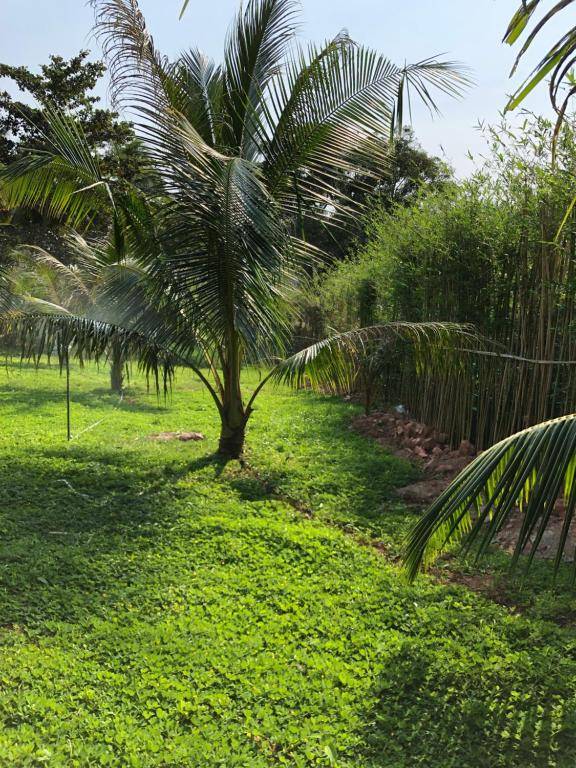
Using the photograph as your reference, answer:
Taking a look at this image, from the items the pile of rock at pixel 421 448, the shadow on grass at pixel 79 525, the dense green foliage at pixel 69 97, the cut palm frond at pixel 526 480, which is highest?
the dense green foliage at pixel 69 97

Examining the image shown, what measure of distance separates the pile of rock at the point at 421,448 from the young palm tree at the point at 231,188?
4.07ft

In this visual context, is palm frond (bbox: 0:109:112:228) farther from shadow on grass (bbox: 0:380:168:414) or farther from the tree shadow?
the tree shadow

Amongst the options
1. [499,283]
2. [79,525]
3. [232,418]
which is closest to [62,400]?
[232,418]

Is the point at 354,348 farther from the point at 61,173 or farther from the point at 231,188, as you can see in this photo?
the point at 61,173

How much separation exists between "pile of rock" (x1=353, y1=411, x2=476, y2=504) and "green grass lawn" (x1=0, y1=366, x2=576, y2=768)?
37 centimetres

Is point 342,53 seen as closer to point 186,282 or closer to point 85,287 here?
point 186,282

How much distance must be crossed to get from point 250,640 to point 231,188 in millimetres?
3528

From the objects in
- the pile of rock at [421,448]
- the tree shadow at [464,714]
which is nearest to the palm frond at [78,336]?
the pile of rock at [421,448]

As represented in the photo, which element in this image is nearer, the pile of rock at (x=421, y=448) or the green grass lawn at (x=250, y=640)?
the green grass lawn at (x=250, y=640)

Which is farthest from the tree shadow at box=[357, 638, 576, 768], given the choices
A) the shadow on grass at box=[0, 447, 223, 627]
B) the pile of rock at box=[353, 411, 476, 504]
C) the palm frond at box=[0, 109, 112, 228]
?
the palm frond at box=[0, 109, 112, 228]

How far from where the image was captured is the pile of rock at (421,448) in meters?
5.94

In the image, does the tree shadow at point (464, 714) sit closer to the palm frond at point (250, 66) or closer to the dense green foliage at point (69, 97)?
the palm frond at point (250, 66)

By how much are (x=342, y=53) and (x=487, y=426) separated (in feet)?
12.1

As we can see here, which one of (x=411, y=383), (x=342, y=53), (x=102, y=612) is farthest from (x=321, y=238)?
(x=102, y=612)
